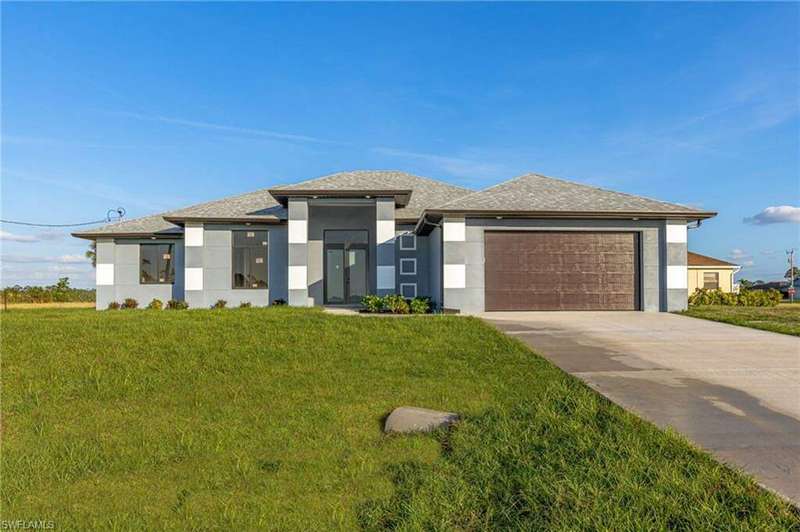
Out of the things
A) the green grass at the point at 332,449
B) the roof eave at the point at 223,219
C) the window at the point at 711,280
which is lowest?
the green grass at the point at 332,449

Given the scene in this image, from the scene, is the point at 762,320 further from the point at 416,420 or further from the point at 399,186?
the point at 399,186

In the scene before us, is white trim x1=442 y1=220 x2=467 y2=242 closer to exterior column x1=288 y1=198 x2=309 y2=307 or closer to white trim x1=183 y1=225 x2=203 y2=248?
exterior column x1=288 y1=198 x2=309 y2=307

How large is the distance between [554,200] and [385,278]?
652 cm

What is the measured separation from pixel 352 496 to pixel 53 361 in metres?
6.85

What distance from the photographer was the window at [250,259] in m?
18.9

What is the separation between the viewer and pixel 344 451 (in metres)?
4.67

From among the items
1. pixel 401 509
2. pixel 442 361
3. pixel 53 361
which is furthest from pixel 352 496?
pixel 53 361

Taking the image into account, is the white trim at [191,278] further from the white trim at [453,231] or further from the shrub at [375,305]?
the white trim at [453,231]

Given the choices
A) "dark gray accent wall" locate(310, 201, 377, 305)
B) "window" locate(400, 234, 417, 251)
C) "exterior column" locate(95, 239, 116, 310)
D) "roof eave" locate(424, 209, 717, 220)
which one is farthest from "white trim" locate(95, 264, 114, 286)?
"roof eave" locate(424, 209, 717, 220)

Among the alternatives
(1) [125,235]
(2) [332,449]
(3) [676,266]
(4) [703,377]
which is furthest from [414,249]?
(2) [332,449]

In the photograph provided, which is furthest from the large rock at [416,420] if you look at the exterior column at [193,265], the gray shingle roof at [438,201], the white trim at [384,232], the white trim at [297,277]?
the exterior column at [193,265]

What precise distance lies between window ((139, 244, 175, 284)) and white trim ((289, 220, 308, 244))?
678 cm

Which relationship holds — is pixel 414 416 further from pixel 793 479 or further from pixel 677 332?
pixel 677 332

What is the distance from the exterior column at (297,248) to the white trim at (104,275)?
28.9ft
